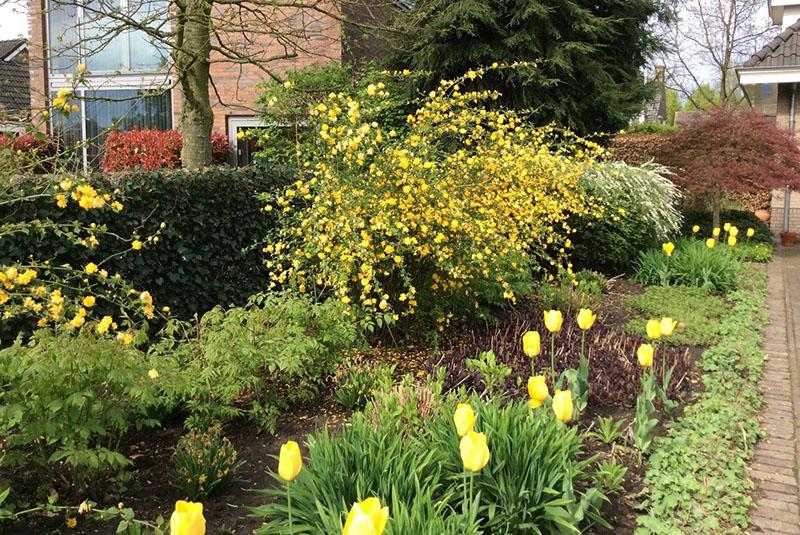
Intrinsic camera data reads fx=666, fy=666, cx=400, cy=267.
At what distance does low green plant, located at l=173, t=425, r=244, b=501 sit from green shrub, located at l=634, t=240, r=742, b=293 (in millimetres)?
6358

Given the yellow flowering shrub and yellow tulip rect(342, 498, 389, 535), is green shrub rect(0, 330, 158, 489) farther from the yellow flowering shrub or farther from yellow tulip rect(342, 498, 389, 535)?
the yellow flowering shrub

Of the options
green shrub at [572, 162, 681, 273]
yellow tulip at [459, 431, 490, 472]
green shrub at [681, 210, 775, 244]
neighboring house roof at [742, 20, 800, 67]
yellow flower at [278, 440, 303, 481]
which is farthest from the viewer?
neighboring house roof at [742, 20, 800, 67]

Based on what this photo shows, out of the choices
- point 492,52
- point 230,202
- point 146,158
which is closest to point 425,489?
point 230,202

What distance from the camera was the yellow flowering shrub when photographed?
15.2 ft

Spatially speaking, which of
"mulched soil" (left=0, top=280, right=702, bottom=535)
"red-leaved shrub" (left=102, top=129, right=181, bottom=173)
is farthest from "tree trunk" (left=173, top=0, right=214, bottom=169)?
"red-leaved shrub" (left=102, top=129, right=181, bottom=173)

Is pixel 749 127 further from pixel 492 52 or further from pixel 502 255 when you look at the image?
pixel 502 255

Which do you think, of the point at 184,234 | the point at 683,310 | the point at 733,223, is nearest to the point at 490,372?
the point at 184,234

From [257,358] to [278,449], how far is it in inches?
20.2

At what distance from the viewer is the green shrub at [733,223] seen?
12029 millimetres

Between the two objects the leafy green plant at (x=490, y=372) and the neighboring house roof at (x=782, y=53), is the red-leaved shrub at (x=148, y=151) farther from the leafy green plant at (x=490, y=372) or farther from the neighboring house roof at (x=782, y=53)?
the neighboring house roof at (x=782, y=53)

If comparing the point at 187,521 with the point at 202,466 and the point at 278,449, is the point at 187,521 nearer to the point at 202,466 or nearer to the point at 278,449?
the point at 202,466

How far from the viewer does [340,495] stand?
8.44ft

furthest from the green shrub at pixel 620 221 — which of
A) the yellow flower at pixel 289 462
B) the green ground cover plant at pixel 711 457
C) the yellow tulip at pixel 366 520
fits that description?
the yellow tulip at pixel 366 520

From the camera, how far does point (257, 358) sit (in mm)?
3650
